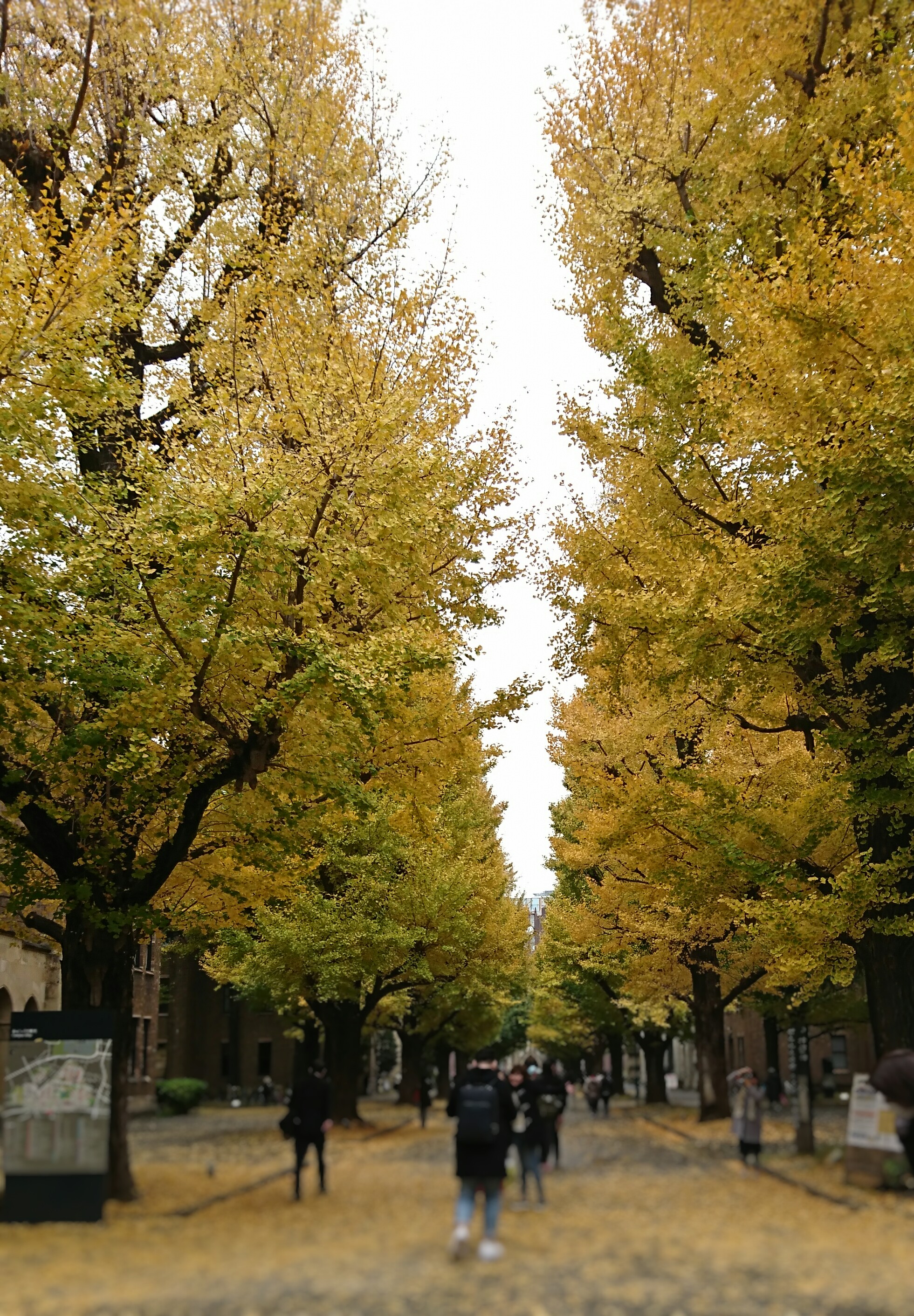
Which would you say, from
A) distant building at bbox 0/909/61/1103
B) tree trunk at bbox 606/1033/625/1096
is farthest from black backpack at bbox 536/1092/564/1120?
tree trunk at bbox 606/1033/625/1096

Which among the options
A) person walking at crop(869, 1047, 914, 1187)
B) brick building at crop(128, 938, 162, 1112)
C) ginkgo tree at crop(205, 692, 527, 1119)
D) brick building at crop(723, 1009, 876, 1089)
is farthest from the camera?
brick building at crop(723, 1009, 876, 1089)

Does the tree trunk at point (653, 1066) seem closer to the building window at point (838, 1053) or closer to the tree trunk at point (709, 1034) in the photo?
the tree trunk at point (709, 1034)

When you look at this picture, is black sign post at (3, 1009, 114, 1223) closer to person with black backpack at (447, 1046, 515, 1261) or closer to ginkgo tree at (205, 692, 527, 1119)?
person with black backpack at (447, 1046, 515, 1261)

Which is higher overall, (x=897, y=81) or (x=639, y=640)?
(x=897, y=81)

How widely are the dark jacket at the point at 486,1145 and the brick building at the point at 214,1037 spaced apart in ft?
133

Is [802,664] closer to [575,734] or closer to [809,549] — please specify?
[809,549]

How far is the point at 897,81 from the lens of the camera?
15.8 m

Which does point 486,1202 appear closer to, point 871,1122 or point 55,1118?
point 55,1118

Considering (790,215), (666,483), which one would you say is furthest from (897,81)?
(666,483)

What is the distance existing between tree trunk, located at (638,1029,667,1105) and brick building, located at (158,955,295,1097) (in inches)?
693

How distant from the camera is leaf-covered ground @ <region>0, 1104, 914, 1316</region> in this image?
25.8 ft

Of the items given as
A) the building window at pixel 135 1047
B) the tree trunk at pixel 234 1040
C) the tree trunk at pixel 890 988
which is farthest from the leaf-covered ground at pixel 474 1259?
the tree trunk at pixel 234 1040

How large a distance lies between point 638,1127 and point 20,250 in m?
23.2

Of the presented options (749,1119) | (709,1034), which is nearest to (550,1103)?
(749,1119)
